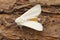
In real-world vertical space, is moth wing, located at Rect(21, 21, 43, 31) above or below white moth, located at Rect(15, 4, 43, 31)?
below

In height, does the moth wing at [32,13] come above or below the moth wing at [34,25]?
above

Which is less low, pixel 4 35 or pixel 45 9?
pixel 45 9

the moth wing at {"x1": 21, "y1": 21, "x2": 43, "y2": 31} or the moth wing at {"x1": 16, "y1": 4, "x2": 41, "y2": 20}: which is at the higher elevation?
the moth wing at {"x1": 16, "y1": 4, "x2": 41, "y2": 20}

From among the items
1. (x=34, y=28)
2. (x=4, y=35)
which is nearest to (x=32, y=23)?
(x=34, y=28)

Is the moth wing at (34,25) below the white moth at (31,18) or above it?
below

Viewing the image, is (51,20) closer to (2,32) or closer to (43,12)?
(43,12)

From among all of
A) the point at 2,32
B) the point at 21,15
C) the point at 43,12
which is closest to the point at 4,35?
the point at 2,32
